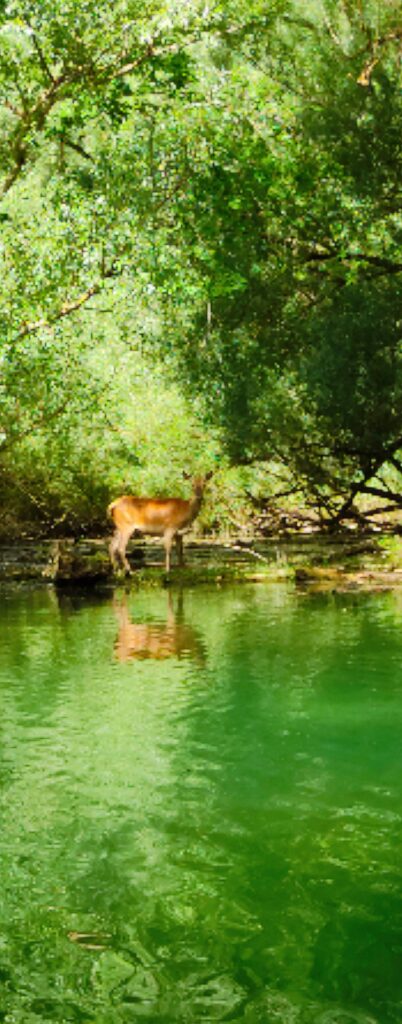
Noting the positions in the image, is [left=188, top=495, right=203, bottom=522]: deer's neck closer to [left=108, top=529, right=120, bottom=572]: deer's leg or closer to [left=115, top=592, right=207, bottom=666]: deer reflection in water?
[left=108, top=529, right=120, bottom=572]: deer's leg

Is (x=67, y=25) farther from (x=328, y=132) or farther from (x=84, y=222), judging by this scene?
(x=328, y=132)

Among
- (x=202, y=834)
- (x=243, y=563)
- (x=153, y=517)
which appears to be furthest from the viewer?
(x=243, y=563)

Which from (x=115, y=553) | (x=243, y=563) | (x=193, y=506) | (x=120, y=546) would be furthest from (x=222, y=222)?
(x=243, y=563)

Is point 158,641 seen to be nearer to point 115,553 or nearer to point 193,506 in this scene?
point 193,506

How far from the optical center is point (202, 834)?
586 cm

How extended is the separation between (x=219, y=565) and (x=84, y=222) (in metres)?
7.42

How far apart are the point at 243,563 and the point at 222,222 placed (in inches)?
253

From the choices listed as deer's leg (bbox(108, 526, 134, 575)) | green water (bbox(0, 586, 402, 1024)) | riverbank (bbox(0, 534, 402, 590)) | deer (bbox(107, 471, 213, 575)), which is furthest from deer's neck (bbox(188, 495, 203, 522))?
green water (bbox(0, 586, 402, 1024))

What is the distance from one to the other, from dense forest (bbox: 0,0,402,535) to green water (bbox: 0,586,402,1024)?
688 cm

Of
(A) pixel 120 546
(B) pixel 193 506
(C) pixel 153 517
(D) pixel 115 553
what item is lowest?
(D) pixel 115 553

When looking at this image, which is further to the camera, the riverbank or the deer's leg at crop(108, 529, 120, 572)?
the deer's leg at crop(108, 529, 120, 572)

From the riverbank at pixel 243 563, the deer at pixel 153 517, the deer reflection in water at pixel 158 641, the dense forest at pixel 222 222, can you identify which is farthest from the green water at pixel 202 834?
the deer at pixel 153 517

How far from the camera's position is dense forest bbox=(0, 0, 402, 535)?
50.0 ft

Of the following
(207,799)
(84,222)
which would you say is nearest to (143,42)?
(84,222)
